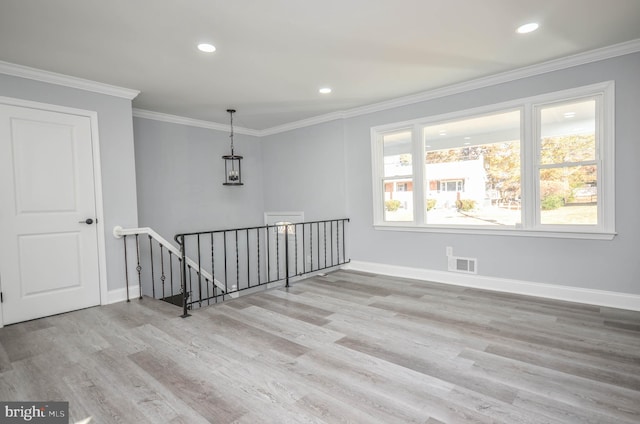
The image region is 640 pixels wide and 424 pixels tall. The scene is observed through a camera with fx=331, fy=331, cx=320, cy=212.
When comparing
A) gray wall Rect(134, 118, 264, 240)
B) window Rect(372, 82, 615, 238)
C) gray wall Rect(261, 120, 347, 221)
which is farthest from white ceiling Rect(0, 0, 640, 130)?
gray wall Rect(261, 120, 347, 221)

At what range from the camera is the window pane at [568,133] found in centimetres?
338

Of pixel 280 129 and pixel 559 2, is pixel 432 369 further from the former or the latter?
pixel 280 129

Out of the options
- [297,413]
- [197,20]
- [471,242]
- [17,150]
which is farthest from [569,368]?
[17,150]

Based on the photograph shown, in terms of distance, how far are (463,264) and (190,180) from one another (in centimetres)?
433

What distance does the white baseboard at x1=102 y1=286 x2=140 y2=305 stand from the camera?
3822 mm

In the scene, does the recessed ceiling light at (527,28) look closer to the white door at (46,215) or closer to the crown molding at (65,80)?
the crown molding at (65,80)

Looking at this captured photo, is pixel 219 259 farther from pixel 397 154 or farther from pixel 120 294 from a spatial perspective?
pixel 397 154

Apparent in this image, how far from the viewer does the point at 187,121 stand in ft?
17.6

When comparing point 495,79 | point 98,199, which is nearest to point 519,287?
point 495,79

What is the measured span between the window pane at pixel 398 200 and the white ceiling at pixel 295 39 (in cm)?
135

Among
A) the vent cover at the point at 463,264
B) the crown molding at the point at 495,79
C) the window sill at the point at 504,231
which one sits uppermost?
the crown molding at the point at 495,79

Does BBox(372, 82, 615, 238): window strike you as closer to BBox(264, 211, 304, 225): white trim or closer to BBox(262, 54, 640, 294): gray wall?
BBox(262, 54, 640, 294): gray wall

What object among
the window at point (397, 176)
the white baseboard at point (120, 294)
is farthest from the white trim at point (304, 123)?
the white baseboard at point (120, 294)

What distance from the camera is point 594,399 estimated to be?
6.08 ft
